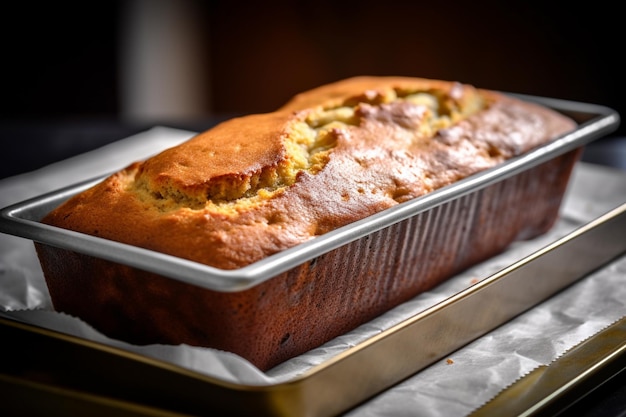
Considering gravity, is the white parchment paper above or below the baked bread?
A: below

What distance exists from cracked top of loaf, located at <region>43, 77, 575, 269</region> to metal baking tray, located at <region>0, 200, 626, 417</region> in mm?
196

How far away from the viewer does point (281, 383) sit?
1049 mm

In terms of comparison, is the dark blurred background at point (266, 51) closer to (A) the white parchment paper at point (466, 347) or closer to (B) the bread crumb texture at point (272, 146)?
(A) the white parchment paper at point (466, 347)

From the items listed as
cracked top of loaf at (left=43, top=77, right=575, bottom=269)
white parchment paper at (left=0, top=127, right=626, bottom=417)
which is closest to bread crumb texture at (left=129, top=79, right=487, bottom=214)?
cracked top of loaf at (left=43, top=77, right=575, bottom=269)

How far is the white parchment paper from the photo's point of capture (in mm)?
1202

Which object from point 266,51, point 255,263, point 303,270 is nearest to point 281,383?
point 255,263

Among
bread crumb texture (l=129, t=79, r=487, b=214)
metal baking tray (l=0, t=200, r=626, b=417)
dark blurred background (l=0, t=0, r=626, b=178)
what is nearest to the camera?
metal baking tray (l=0, t=200, r=626, b=417)

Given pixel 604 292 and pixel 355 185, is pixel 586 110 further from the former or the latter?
pixel 355 185

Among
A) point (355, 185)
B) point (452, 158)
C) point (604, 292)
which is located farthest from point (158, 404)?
point (604, 292)

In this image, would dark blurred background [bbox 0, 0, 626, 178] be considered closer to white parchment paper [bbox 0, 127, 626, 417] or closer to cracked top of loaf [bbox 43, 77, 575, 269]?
white parchment paper [bbox 0, 127, 626, 417]

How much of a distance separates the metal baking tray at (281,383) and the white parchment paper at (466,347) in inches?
1.4

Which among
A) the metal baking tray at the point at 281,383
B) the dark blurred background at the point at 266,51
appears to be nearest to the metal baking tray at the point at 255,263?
the metal baking tray at the point at 281,383

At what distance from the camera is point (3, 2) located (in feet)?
11.8

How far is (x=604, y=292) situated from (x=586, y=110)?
1.65 feet
